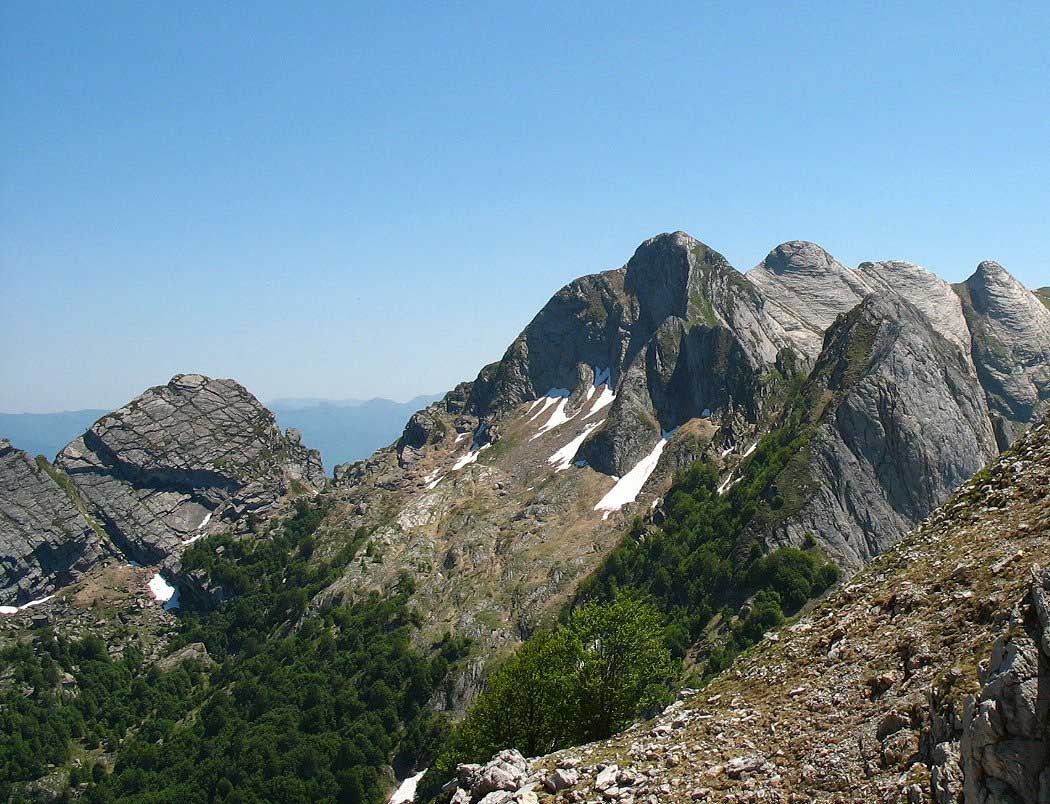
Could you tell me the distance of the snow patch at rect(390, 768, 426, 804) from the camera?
334 ft

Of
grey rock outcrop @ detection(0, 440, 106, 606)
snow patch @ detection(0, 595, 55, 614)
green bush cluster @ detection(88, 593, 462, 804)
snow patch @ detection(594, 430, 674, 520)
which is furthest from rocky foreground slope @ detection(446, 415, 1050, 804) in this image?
grey rock outcrop @ detection(0, 440, 106, 606)

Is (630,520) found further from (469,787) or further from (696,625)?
(469,787)

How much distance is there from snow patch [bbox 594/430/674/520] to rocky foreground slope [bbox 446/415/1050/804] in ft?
408

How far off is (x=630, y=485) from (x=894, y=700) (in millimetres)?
140732

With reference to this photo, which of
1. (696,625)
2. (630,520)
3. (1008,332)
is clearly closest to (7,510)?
(630,520)

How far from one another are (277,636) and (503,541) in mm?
56376

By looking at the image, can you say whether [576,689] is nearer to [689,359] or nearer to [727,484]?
[727,484]

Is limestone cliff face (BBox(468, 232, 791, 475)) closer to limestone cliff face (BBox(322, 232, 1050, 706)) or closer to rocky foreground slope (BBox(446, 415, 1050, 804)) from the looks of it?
limestone cliff face (BBox(322, 232, 1050, 706))

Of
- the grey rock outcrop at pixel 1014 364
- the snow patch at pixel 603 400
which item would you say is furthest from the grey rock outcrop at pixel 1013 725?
the grey rock outcrop at pixel 1014 364

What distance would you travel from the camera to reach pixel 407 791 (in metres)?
105

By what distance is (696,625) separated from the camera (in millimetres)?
92438

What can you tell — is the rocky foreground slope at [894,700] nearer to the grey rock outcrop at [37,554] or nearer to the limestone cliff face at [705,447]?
the limestone cliff face at [705,447]

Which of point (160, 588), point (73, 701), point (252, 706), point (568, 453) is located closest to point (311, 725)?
point (252, 706)

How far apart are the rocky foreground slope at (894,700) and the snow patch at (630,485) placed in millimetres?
124376
